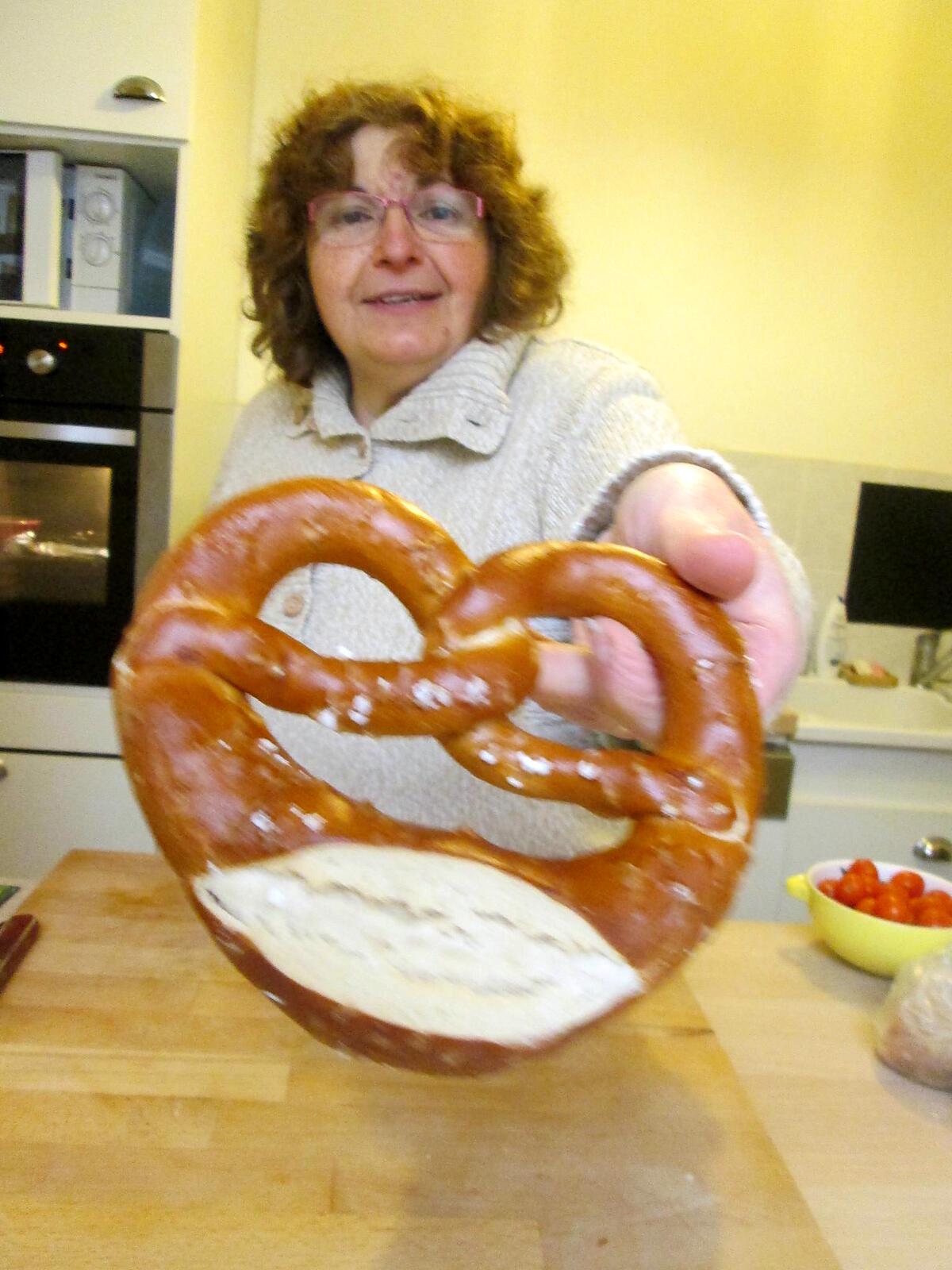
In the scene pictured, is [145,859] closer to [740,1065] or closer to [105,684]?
[740,1065]

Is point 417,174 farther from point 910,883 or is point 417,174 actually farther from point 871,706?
point 871,706

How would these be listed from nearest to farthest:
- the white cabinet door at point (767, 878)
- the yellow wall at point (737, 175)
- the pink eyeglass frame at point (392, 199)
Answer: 1. the pink eyeglass frame at point (392, 199)
2. the white cabinet door at point (767, 878)
3. the yellow wall at point (737, 175)

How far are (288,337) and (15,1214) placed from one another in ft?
2.86

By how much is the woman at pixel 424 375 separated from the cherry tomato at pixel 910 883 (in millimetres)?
302

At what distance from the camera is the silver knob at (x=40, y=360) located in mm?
1539

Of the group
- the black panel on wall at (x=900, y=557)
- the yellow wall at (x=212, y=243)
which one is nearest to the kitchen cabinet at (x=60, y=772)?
the yellow wall at (x=212, y=243)

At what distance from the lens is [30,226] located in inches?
62.0

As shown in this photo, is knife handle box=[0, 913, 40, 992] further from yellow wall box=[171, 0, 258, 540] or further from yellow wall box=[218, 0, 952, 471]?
yellow wall box=[218, 0, 952, 471]

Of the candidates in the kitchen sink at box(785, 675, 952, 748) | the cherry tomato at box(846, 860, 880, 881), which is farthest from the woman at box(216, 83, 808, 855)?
the kitchen sink at box(785, 675, 952, 748)

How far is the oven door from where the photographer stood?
5.23ft

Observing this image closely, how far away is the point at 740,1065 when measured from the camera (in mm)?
738

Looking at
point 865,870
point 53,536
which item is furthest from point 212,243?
point 865,870

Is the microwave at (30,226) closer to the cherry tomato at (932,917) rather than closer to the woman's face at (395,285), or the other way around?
the woman's face at (395,285)

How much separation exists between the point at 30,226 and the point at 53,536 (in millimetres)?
536
